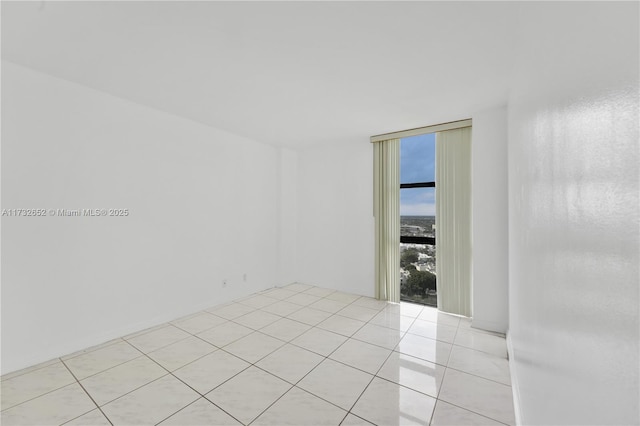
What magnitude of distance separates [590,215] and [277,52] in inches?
84.9

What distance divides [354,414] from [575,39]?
7.20 ft

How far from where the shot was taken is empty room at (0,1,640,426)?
0.58 meters

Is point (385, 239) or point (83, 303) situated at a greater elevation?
point (385, 239)


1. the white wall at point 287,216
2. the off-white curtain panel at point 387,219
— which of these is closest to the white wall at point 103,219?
the white wall at point 287,216

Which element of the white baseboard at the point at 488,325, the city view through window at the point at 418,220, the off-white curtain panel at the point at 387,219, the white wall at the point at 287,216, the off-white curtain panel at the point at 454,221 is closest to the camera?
the white baseboard at the point at 488,325

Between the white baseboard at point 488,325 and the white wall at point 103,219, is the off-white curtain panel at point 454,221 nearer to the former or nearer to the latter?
the white baseboard at point 488,325

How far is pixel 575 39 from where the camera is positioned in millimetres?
648

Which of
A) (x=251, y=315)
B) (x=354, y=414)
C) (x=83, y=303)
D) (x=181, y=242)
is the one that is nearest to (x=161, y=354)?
(x=83, y=303)

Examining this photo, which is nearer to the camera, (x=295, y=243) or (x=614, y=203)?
(x=614, y=203)

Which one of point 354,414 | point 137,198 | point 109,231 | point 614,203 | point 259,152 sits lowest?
point 354,414

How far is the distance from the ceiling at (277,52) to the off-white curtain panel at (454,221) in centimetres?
50

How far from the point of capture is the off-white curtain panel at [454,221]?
3.36 m

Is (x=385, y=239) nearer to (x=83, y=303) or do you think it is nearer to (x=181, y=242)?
(x=181, y=242)

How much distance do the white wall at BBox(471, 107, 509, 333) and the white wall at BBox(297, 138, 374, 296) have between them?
1557 millimetres
